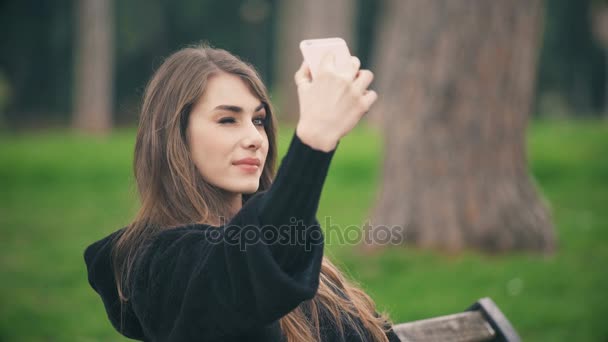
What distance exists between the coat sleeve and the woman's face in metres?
0.32

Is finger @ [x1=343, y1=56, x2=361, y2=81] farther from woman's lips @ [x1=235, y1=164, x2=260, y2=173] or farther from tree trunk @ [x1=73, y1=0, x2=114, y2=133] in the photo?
tree trunk @ [x1=73, y1=0, x2=114, y2=133]

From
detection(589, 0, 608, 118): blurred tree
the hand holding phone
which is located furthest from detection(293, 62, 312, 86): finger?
detection(589, 0, 608, 118): blurred tree

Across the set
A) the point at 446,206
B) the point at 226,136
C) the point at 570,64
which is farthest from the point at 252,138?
the point at 570,64

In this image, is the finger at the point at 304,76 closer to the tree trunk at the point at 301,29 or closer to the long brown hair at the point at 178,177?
the long brown hair at the point at 178,177

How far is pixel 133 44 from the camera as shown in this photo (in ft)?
93.1

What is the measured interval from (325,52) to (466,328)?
1364 millimetres

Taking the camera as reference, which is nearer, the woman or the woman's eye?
the woman

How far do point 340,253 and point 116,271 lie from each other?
4715 mm

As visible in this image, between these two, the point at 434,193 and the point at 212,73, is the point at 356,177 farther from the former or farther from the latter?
the point at 212,73

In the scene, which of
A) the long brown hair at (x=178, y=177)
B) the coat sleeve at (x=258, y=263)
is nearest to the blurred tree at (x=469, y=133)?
the long brown hair at (x=178, y=177)

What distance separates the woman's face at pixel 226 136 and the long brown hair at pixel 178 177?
24 mm

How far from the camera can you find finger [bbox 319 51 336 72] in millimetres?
1562

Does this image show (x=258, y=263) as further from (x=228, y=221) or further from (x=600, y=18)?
(x=600, y=18)

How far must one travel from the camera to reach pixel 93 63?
899 inches
